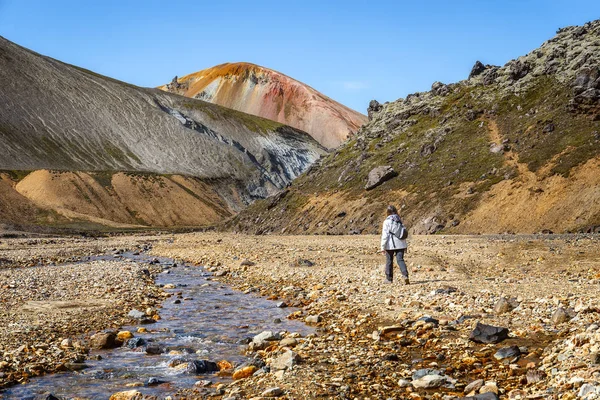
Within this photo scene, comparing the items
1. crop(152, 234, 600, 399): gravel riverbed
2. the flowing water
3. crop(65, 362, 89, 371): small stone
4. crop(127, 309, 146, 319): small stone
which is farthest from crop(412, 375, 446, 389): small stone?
crop(127, 309, 146, 319): small stone

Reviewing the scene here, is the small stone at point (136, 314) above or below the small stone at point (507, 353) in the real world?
below

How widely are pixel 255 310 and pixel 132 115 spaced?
155 m

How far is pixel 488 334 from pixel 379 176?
48.2 metres

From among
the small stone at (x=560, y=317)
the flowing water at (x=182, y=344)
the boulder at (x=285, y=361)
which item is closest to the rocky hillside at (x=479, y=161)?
the flowing water at (x=182, y=344)

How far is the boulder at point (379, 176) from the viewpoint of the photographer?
58.2m

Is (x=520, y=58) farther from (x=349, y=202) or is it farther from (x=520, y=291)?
(x=520, y=291)

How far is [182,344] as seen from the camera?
44.2 feet

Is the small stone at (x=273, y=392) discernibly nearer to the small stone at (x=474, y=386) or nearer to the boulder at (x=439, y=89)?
the small stone at (x=474, y=386)

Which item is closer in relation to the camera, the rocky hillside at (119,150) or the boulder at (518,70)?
the boulder at (518,70)

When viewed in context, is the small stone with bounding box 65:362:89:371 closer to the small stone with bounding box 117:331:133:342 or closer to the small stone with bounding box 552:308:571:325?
the small stone with bounding box 117:331:133:342

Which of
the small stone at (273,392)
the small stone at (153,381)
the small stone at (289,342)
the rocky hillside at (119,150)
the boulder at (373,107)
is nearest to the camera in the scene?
the small stone at (273,392)

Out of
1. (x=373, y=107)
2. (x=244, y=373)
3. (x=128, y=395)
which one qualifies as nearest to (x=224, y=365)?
(x=244, y=373)

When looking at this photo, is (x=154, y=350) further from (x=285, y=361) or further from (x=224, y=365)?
(x=285, y=361)

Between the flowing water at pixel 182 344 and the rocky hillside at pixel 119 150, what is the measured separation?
81.6 m
